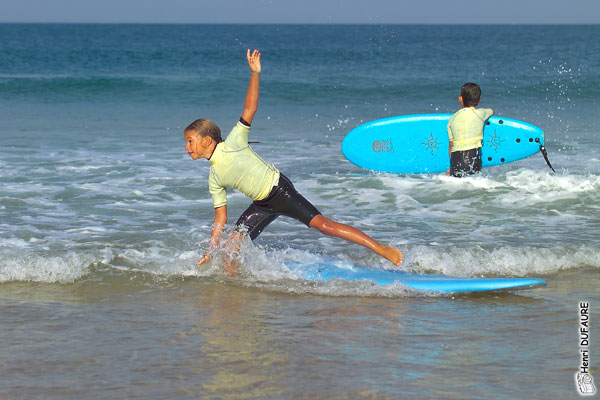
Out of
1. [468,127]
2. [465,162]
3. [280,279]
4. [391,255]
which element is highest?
[468,127]

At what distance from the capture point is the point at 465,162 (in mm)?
8766

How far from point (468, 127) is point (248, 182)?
4.01m

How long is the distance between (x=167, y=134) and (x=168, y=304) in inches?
392

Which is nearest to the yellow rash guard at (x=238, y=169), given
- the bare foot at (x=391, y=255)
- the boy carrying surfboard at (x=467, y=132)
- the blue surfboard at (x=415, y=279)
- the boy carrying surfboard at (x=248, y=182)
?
the boy carrying surfboard at (x=248, y=182)

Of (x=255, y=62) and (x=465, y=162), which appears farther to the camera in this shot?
(x=465, y=162)

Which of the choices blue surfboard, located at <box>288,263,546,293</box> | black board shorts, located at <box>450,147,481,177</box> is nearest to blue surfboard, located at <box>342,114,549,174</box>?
black board shorts, located at <box>450,147,481,177</box>

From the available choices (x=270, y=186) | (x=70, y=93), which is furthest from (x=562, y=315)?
(x=70, y=93)

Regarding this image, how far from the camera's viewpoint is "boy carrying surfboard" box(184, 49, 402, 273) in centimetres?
→ 507

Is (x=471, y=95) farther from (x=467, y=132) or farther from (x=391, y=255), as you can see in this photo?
(x=391, y=255)

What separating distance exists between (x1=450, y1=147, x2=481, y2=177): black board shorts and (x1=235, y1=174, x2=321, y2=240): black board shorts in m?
3.76

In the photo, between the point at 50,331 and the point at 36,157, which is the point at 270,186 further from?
the point at 36,157

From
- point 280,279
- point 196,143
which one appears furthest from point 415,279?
point 196,143

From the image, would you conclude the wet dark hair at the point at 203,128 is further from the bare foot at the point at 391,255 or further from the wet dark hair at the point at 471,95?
the wet dark hair at the point at 471,95

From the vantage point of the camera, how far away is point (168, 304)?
16.5 ft
